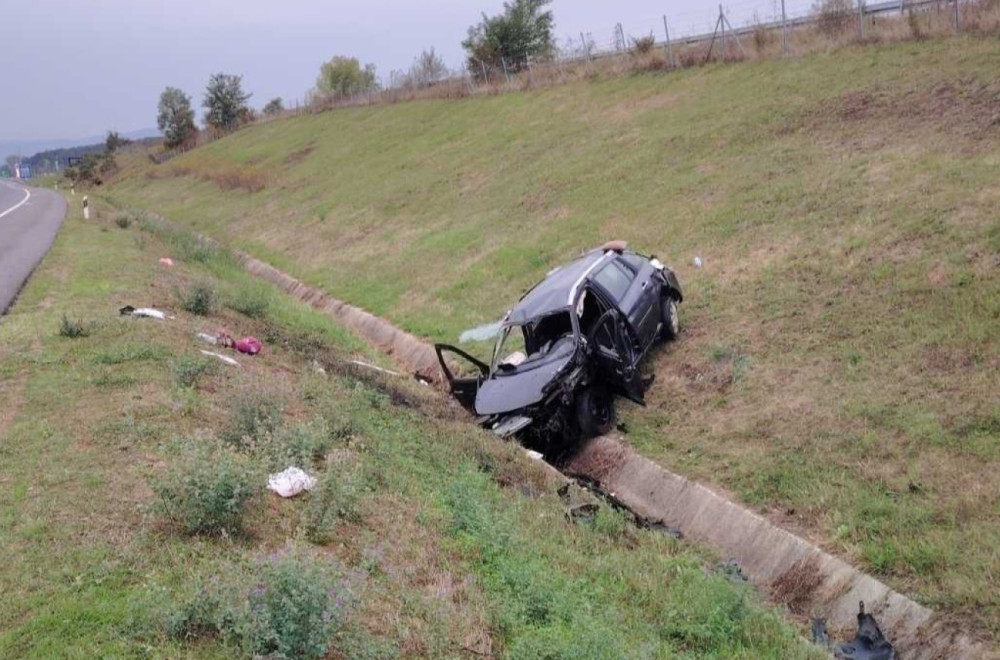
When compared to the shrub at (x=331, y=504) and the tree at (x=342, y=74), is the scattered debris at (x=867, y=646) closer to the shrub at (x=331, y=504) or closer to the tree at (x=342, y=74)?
the shrub at (x=331, y=504)

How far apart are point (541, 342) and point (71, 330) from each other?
229 inches

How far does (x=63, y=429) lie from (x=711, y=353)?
735 cm

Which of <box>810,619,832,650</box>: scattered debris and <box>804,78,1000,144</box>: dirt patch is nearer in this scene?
<box>810,619,832,650</box>: scattered debris

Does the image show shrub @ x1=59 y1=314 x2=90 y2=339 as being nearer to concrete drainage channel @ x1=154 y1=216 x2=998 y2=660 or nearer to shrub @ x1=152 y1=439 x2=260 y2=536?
shrub @ x1=152 y1=439 x2=260 y2=536

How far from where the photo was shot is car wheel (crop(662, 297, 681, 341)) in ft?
38.2

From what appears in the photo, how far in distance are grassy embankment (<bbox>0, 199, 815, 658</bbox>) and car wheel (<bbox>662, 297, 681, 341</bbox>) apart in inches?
132

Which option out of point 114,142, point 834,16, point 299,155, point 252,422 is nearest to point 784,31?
point 834,16

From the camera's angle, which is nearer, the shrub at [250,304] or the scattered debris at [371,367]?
the scattered debris at [371,367]

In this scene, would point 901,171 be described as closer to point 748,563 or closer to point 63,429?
point 748,563

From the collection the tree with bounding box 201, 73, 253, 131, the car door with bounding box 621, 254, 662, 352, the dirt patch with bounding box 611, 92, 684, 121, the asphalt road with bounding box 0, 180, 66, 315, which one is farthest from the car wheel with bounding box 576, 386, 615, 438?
the tree with bounding box 201, 73, 253, 131

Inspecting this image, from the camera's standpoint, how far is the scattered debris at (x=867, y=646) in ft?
18.9

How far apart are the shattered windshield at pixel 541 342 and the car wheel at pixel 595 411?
1.89 feet

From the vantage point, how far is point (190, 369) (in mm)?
9266

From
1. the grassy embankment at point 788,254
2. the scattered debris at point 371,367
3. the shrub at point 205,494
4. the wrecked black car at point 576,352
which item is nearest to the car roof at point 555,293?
Answer: the wrecked black car at point 576,352
